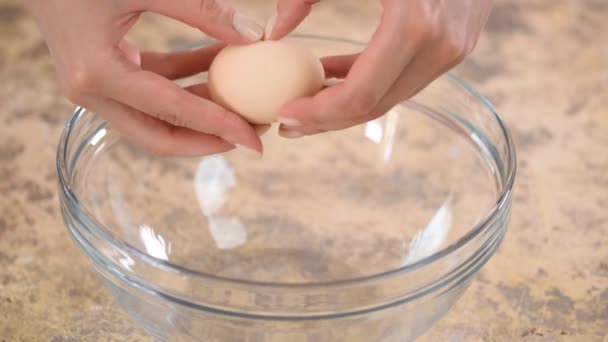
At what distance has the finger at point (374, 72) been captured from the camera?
34.4 inches

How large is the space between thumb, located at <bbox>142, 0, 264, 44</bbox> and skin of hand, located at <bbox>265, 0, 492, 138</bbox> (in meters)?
0.07

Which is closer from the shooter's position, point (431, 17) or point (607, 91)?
point (431, 17)

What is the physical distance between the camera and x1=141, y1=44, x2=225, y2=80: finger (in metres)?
1.24

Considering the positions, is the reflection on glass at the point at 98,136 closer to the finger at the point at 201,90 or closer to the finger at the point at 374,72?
the finger at the point at 201,90

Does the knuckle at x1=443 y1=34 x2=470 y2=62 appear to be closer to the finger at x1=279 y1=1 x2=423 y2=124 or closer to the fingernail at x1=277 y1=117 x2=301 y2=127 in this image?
the finger at x1=279 y1=1 x2=423 y2=124

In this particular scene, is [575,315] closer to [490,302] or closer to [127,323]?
[490,302]

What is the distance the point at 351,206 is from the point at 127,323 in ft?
1.40

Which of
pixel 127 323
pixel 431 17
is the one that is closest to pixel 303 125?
pixel 431 17

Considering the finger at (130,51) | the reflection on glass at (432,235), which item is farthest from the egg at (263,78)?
the reflection on glass at (432,235)

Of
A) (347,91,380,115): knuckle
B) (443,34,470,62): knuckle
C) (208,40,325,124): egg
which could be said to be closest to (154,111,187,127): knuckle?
(208,40,325,124): egg

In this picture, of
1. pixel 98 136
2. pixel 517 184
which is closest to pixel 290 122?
pixel 98 136

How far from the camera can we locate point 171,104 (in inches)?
38.3

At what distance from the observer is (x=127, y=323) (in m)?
1.17

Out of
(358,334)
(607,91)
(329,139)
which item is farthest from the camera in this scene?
(607,91)
